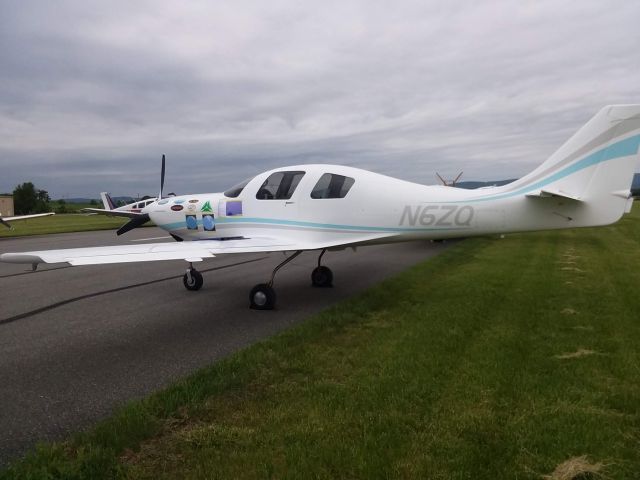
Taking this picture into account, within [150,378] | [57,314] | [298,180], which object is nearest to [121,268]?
[57,314]

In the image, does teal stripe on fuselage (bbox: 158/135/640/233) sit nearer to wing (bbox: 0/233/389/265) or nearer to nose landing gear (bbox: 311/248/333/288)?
wing (bbox: 0/233/389/265)

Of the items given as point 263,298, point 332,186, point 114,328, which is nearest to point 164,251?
point 114,328

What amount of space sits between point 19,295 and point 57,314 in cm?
Result: 261

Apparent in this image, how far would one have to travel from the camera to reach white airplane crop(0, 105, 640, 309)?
7.04 meters

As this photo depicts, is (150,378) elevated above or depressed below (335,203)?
below

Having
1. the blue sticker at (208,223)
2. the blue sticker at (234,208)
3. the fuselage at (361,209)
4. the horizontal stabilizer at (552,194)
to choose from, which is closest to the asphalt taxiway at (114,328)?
the blue sticker at (208,223)

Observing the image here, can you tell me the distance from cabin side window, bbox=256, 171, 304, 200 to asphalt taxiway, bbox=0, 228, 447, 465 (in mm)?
2257

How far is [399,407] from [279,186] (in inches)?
233

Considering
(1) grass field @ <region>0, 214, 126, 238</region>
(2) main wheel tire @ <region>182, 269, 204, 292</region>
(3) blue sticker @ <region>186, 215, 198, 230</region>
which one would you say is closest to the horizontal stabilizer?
(3) blue sticker @ <region>186, 215, 198, 230</region>

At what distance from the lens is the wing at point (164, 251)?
628 cm

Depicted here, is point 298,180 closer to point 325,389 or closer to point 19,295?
point 325,389

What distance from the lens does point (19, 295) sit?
994 centimetres

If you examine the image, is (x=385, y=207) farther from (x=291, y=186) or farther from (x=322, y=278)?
(x=322, y=278)

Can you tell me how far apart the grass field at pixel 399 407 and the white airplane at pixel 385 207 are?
1.57 metres
